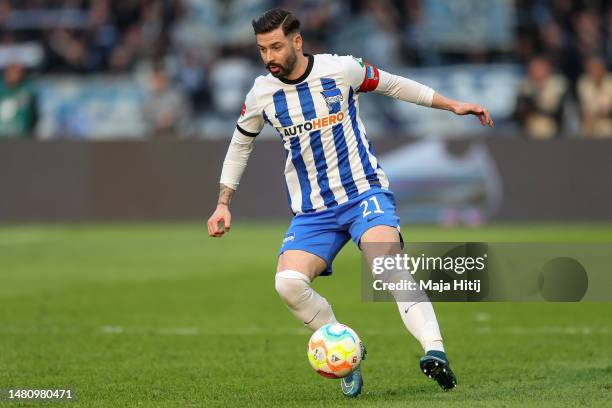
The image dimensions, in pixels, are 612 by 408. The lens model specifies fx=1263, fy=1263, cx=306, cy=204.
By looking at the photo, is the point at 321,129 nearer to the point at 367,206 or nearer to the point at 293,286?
the point at 367,206

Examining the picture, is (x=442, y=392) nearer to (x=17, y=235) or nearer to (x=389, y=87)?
(x=389, y=87)

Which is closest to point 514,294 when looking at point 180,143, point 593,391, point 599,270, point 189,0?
point 599,270

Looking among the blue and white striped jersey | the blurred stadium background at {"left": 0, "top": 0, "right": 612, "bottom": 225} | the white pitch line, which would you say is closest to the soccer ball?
the blue and white striped jersey

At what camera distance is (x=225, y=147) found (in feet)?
65.0

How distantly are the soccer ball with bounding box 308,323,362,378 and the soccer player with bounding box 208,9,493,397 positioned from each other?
333 mm

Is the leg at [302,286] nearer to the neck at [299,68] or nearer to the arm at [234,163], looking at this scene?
the arm at [234,163]

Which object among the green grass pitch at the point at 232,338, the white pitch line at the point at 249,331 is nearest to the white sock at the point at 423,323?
the green grass pitch at the point at 232,338

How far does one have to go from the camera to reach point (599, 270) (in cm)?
1256

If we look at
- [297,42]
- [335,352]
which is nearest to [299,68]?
[297,42]

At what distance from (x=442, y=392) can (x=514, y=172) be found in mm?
13033

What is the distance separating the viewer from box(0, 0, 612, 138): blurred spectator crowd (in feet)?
68.0

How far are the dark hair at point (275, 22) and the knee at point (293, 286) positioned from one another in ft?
4.10

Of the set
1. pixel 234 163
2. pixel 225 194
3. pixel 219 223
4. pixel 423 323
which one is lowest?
pixel 423 323

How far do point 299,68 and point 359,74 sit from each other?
13.2 inches
